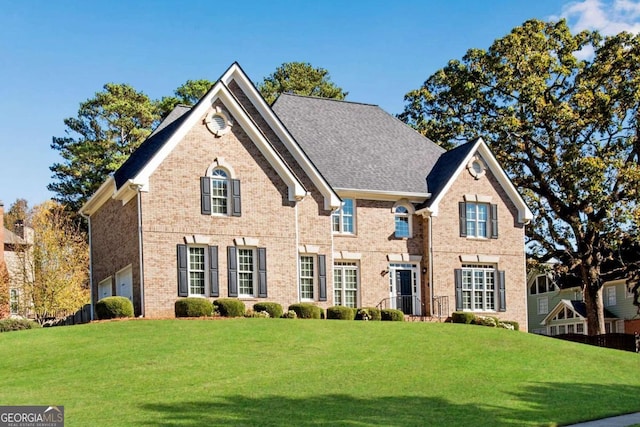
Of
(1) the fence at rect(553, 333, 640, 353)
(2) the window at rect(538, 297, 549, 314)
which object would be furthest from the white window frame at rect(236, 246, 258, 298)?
(2) the window at rect(538, 297, 549, 314)

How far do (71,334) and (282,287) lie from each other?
9.47 m

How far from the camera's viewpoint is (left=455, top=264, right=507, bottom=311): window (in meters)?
39.2

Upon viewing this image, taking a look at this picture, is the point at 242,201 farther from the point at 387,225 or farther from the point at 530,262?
the point at 530,262

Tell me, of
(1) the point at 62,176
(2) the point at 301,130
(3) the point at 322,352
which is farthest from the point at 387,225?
(1) the point at 62,176

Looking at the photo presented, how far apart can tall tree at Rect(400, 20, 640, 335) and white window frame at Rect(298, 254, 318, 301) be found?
14015 millimetres

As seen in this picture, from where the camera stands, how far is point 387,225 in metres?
39.0

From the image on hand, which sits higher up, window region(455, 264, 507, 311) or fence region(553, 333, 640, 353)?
window region(455, 264, 507, 311)

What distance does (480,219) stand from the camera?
4019 cm

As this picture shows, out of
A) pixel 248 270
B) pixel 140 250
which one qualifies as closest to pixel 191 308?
pixel 140 250

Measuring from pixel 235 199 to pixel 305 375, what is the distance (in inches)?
508

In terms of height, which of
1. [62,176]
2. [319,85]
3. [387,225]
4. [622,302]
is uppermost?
[319,85]

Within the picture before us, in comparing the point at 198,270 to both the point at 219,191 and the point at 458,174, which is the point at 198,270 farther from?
the point at 458,174

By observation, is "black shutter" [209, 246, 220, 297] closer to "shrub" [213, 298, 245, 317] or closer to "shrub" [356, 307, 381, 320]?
"shrub" [213, 298, 245, 317]

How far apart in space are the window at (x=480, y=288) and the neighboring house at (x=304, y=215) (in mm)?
57
